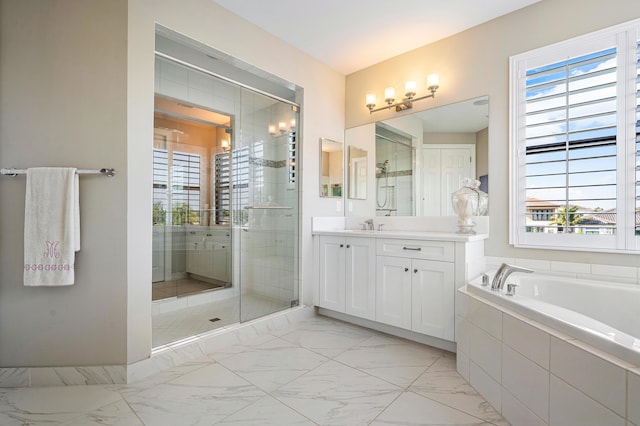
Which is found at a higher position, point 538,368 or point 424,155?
point 424,155

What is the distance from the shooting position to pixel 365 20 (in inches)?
101

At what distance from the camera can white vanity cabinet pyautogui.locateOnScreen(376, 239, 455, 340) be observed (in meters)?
2.24

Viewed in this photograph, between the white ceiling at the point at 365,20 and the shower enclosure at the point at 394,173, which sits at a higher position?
the white ceiling at the point at 365,20

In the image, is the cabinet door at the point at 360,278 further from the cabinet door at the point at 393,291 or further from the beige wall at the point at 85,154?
the beige wall at the point at 85,154

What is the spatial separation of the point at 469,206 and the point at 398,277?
83 cm

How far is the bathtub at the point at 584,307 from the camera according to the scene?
1.09 meters

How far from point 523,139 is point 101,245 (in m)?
3.06

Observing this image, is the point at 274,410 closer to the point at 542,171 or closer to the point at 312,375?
the point at 312,375

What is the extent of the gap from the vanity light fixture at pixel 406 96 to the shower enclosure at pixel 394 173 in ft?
0.69

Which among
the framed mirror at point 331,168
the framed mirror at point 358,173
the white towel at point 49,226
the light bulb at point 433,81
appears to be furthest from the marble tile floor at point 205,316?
the light bulb at point 433,81

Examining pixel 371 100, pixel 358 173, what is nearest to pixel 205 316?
pixel 358 173

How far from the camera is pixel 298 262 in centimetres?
311

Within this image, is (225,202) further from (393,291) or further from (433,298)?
(433,298)

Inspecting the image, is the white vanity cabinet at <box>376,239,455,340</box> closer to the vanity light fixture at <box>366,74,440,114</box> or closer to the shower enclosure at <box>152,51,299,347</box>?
the shower enclosure at <box>152,51,299,347</box>
